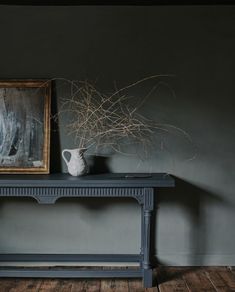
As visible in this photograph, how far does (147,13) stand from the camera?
137 inches

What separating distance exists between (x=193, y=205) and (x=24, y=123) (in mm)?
1657

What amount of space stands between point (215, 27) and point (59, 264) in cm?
251

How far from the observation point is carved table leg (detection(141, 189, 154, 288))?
304cm

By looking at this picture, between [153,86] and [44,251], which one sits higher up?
[153,86]

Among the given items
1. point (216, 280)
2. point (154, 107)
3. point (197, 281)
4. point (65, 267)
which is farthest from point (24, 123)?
point (216, 280)

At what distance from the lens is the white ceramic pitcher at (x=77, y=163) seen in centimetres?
322

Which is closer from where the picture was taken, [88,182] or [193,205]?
[88,182]

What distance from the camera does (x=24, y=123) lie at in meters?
3.45

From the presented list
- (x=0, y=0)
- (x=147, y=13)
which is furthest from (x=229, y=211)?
(x=0, y=0)

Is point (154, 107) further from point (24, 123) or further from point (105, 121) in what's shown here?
point (24, 123)

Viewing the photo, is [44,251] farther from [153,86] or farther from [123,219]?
[153,86]


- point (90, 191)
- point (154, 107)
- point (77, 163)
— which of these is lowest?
point (90, 191)

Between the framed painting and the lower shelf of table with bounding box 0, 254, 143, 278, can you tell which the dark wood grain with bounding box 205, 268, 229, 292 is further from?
the framed painting

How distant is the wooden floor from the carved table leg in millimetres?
90
